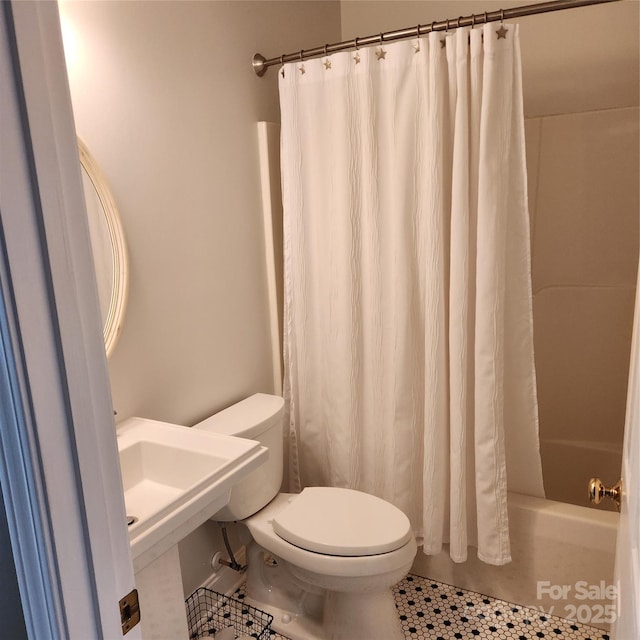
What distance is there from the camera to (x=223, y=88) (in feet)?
6.26

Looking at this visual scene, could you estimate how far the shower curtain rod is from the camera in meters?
1.60

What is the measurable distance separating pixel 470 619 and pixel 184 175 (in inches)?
69.5

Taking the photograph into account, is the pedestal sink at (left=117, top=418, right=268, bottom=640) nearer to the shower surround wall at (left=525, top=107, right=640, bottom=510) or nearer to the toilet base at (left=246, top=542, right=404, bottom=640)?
the toilet base at (left=246, top=542, right=404, bottom=640)

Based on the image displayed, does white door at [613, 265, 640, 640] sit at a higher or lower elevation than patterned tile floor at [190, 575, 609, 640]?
higher

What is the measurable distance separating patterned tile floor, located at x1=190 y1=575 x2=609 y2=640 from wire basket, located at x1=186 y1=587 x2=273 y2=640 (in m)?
0.05

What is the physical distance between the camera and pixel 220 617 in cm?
196

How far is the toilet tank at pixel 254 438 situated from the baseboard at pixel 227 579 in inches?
12.2

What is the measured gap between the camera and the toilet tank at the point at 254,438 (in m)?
1.81

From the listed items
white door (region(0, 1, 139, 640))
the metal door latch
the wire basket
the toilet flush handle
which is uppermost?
white door (region(0, 1, 139, 640))

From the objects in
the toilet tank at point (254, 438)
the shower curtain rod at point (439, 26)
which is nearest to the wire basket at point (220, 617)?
the toilet tank at point (254, 438)

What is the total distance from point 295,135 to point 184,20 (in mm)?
489

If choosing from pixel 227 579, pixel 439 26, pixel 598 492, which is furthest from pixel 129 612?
pixel 439 26

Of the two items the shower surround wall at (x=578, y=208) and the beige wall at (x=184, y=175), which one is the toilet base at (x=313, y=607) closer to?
the beige wall at (x=184, y=175)

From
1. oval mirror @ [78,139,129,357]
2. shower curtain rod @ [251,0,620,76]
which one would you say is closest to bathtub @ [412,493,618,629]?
oval mirror @ [78,139,129,357]
